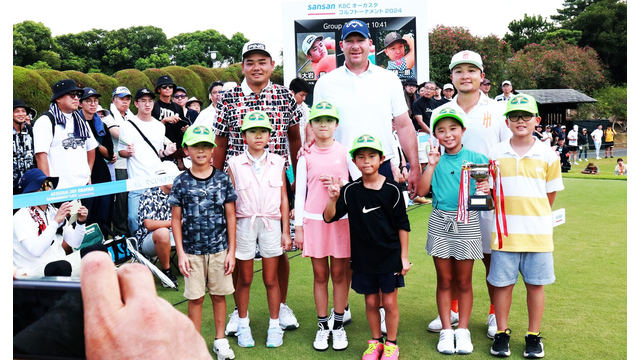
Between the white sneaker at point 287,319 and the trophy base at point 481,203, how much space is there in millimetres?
1702

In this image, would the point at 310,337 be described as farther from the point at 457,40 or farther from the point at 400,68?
the point at 457,40

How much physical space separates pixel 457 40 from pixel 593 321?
73.7 ft

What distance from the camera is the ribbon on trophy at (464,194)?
140 inches

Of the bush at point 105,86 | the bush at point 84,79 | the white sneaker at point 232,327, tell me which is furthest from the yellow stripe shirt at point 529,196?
the bush at point 105,86

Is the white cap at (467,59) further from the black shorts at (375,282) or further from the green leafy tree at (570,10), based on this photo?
the green leafy tree at (570,10)

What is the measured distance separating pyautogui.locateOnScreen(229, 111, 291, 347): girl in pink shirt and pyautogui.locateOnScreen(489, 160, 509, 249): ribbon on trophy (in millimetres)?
1533

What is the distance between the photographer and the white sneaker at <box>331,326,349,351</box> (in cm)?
Result: 379

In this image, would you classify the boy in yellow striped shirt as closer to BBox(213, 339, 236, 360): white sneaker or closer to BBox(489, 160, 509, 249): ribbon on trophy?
BBox(489, 160, 509, 249): ribbon on trophy

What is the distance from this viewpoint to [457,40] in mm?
24672

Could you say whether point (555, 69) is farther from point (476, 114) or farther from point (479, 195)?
point (479, 195)

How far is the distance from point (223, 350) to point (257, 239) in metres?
0.84

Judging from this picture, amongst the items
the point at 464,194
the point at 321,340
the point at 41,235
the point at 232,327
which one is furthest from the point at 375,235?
the point at 41,235

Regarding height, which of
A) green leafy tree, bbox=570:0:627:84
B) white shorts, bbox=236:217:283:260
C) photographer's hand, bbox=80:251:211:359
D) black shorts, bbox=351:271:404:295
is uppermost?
green leafy tree, bbox=570:0:627:84

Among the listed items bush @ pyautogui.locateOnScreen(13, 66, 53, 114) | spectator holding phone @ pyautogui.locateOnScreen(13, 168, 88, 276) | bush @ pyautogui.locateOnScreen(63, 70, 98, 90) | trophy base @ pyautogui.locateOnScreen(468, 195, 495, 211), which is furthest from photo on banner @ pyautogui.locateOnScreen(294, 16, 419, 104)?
trophy base @ pyautogui.locateOnScreen(468, 195, 495, 211)
